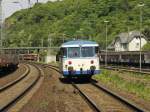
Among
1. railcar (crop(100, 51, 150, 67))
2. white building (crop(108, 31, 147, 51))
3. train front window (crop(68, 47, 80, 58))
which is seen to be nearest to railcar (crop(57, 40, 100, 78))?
train front window (crop(68, 47, 80, 58))

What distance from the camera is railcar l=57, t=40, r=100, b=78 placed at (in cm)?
2988

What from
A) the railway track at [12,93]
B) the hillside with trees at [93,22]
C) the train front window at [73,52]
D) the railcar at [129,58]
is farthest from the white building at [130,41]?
the railway track at [12,93]

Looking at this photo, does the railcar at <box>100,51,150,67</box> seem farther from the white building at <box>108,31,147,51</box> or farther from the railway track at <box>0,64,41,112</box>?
the white building at <box>108,31,147,51</box>

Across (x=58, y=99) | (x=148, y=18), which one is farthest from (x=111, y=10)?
(x=58, y=99)

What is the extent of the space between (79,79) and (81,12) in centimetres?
14114

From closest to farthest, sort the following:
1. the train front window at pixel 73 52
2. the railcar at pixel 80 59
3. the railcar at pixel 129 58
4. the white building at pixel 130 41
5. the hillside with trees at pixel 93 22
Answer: the railcar at pixel 80 59 < the train front window at pixel 73 52 < the railcar at pixel 129 58 < the white building at pixel 130 41 < the hillside with trees at pixel 93 22

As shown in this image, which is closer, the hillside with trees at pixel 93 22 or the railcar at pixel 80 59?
the railcar at pixel 80 59

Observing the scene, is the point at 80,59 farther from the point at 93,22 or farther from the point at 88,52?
the point at 93,22

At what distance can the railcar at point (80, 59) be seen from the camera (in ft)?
98.0

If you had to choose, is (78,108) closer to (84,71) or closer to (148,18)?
(84,71)

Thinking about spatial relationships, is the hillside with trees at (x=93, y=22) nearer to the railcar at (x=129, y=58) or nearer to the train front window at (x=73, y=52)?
the railcar at (x=129, y=58)

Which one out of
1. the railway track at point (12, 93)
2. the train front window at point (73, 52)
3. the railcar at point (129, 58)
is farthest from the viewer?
the railcar at point (129, 58)

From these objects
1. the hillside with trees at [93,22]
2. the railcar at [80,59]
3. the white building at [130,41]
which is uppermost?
the hillside with trees at [93,22]

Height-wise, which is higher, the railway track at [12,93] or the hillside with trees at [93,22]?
the hillside with trees at [93,22]
